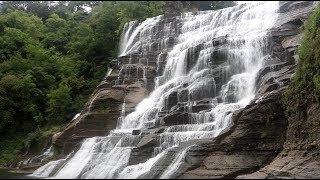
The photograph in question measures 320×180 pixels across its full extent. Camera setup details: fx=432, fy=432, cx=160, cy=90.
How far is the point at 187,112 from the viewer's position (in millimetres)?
23609

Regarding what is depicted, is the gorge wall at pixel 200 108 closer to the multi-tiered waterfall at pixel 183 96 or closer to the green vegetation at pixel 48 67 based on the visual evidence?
the multi-tiered waterfall at pixel 183 96

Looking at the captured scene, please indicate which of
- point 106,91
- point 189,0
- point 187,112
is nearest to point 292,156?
point 187,112

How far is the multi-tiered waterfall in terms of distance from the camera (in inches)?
783

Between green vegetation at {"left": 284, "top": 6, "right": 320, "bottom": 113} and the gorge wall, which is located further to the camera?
green vegetation at {"left": 284, "top": 6, "right": 320, "bottom": 113}

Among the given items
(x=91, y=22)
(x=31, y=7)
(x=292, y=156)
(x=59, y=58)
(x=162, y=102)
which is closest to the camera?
(x=292, y=156)

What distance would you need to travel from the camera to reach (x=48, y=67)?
39312mm

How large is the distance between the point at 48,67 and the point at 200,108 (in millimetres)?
19803

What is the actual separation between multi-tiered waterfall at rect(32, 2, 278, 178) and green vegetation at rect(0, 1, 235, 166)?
14.8 ft

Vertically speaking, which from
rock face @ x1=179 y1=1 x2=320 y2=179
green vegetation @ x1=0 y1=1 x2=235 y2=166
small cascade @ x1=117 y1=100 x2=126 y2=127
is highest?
green vegetation @ x1=0 y1=1 x2=235 y2=166

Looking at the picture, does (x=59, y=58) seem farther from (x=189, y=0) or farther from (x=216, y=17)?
(x=189, y=0)

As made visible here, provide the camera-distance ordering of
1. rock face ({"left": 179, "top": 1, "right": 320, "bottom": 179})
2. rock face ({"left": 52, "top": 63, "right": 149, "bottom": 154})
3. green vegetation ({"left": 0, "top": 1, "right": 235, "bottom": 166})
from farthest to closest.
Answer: green vegetation ({"left": 0, "top": 1, "right": 235, "bottom": 166}) → rock face ({"left": 52, "top": 63, "right": 149, "bottom": 154}) → rock face ({"left": 179, "top": 1, "right": 320, "bottom": 179})

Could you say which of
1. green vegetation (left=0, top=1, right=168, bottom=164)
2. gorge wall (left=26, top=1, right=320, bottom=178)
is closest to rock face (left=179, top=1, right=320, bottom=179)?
gorge wall (left=26, top=1, right=320, bottom=178)

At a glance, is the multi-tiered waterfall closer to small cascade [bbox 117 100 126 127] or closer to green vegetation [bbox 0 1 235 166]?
small cascade [bbox 117 100 126 127]

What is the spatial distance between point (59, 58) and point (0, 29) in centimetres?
822
